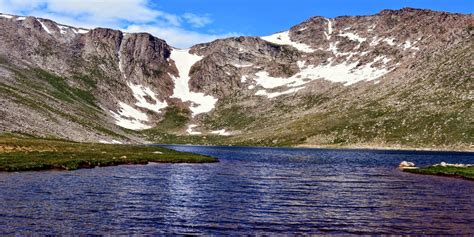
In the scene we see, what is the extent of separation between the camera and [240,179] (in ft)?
210

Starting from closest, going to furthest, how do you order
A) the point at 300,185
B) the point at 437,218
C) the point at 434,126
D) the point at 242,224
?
the point at 242,224 → the point at 437,218 → the point at 300,185 → the point at 434,126

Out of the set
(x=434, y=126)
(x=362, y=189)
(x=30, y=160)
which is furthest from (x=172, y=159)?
(x=434, y=126)

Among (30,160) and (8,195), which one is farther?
(30,160)

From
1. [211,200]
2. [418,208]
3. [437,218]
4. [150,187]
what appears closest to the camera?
[437,218]

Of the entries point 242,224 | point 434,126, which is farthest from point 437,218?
point 434,126

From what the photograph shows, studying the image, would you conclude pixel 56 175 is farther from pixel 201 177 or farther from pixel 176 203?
pixel 176 203

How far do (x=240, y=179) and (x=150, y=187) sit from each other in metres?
15.4

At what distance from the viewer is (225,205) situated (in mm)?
40688

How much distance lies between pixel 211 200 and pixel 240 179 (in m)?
20.6

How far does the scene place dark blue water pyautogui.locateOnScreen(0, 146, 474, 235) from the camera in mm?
31422

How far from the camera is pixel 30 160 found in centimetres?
7200

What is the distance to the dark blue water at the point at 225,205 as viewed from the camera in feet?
103

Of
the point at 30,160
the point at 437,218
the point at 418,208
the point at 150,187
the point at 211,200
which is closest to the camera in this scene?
the point at 437,218

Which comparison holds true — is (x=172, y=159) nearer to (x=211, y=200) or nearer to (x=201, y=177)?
(x=201, y=177)
